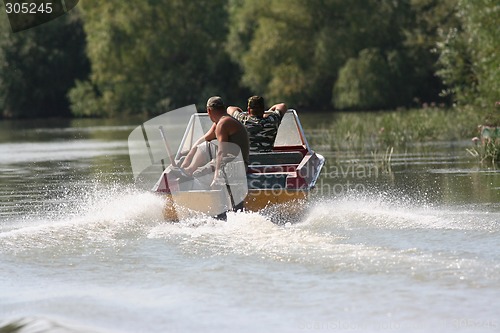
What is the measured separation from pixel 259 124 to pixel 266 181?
1.53 m

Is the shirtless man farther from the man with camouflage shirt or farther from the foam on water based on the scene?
the man with camouflage shirt

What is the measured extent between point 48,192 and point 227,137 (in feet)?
22.0

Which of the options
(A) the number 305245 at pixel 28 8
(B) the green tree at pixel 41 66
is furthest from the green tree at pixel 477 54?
(A) the number 305245 at pixel 28 8

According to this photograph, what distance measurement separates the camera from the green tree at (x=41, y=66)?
237ft

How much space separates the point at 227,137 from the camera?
43.1ft

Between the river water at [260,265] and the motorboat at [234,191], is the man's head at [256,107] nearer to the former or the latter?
the motorboat at [234,191]

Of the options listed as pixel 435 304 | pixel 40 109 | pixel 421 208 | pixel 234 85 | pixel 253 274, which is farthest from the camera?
pixel 40 109

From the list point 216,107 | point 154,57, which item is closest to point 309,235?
point 216,107

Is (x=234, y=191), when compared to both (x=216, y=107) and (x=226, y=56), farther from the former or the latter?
(x=226, y=56)

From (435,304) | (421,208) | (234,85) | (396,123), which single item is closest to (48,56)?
(234,85)

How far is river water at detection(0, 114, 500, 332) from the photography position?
8.49m

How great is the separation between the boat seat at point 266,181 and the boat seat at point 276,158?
1087 millimetres

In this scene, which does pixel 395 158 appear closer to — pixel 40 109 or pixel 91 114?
pixel 91 114

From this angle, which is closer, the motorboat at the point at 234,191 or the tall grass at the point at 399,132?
the motorboat at the point at 234,191
